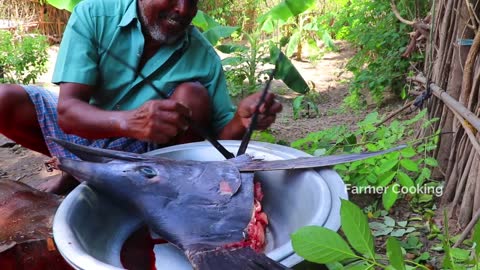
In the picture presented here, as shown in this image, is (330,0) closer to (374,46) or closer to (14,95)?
(374,46)

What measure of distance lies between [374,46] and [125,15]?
217 centimetres

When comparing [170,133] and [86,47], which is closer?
[170,133]

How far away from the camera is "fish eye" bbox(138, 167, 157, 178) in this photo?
3.56 feet

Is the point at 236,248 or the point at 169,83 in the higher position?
the point at 169,83

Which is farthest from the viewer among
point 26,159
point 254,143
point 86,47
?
point 26,159

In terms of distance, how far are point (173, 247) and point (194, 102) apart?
0.59m

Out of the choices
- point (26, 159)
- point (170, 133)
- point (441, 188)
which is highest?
point (170, 133)

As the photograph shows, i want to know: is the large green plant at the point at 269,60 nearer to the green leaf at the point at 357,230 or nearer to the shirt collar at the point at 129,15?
the shirt collar at the point at 129,15

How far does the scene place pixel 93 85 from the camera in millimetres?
1637

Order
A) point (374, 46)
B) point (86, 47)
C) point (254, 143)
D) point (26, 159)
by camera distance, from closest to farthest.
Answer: point (254, 143) → point (86, 47) → point (26, 159) → point (374, 46)

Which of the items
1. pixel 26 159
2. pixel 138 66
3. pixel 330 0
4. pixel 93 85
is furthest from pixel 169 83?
pixel 330 0

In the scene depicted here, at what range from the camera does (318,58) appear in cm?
555

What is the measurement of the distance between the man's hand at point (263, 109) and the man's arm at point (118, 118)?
201mm

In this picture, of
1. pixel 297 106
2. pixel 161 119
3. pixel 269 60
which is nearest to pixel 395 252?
pixel 161 119
